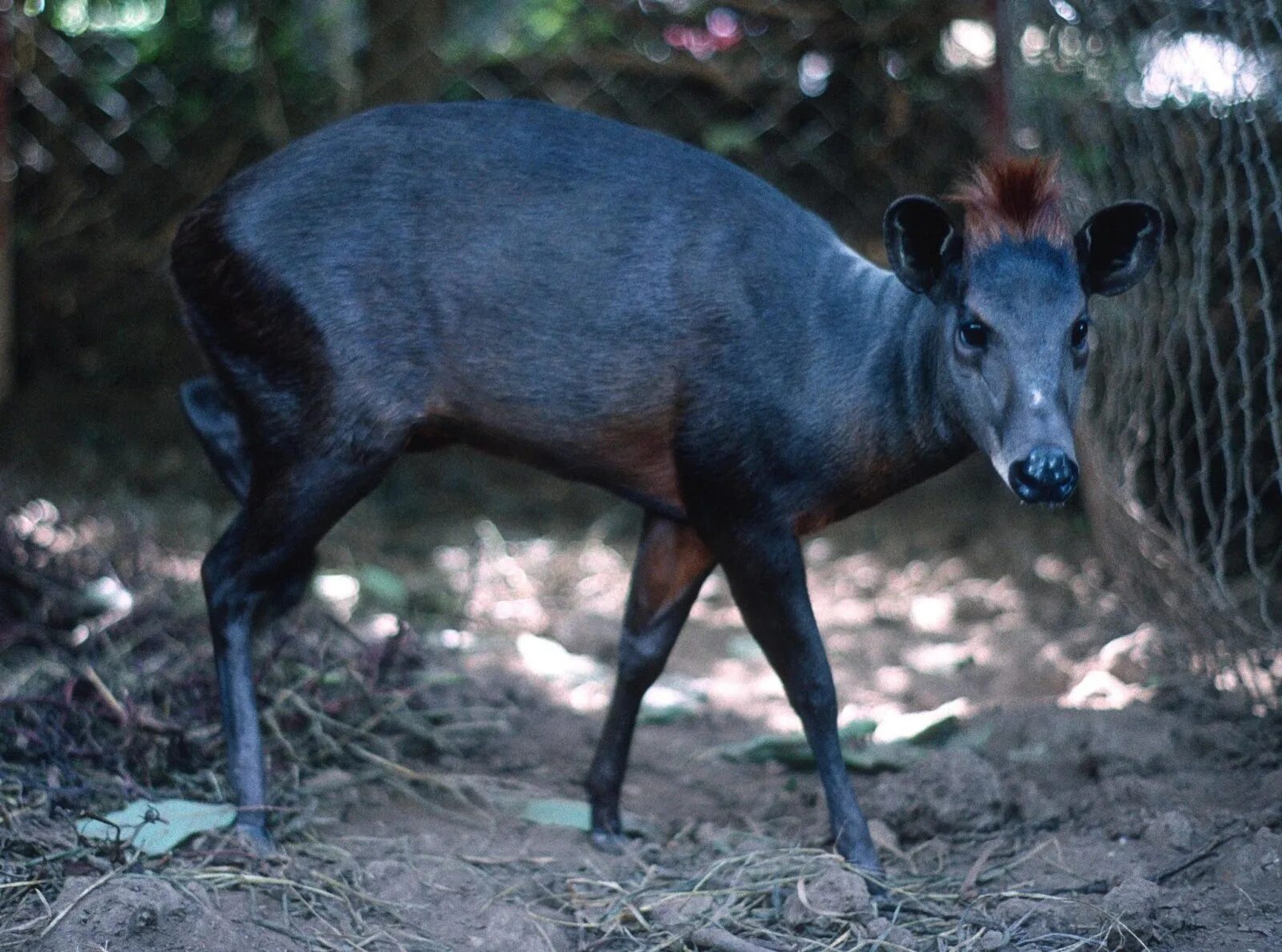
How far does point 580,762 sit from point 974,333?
184 cm

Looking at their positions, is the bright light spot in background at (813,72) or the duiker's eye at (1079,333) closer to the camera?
the duiker's eye at (1079,333)

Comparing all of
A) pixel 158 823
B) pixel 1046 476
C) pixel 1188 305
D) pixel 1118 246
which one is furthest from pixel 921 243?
pixel 158 823

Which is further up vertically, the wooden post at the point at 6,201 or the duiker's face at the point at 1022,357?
the duiker's face at the point at 1022,357

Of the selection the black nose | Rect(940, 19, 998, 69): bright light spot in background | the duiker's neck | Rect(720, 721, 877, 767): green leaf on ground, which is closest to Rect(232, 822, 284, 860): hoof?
Rect(720, 721, 877, 767): green leaf on ground

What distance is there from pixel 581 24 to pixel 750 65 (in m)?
0.76

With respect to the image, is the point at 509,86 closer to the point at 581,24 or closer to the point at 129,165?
the point at 581,24

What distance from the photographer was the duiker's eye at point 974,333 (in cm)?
322

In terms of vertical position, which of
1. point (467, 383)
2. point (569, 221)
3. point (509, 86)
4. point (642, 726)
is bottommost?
point (642, 726)

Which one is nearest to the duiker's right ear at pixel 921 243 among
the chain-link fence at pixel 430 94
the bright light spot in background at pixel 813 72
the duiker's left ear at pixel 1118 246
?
the duiker's left ear at pixel 1118 246

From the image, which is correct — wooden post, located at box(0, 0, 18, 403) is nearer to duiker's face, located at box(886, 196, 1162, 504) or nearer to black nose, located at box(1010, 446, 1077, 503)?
duiker's face, located at box(886, 196, 1162, 504)

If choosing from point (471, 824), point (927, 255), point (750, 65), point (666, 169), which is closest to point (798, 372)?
point (927, 255)

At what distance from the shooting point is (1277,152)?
4406 mm

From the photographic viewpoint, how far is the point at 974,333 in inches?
128

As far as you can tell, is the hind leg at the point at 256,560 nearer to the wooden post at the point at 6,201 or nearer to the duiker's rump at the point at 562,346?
the duiker's rump at the point at 562,346
